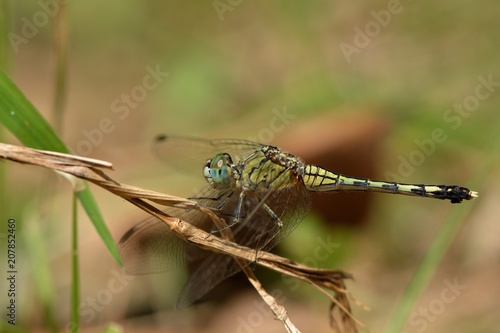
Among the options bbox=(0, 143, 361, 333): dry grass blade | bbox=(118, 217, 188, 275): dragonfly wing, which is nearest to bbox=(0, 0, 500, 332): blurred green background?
bbox=(118, 217, 188, 275): dragonfly wing

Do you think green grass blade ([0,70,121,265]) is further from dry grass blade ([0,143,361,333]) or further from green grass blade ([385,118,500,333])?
green grass blade ([385,118,500,333])

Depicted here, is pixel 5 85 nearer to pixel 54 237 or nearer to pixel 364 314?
pixel 54 237

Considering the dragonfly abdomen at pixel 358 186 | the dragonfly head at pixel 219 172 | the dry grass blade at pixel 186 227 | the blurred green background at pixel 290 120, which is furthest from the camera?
the blurred green background at pixel 290 120

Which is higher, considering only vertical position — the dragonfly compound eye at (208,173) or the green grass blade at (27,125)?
the green grass blade at (27,125)

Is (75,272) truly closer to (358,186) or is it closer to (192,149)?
(192,149)

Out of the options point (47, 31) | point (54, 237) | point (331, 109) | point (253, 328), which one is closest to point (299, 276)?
point (253, 328)

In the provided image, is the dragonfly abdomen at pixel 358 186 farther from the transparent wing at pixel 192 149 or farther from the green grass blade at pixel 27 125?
the green grass blade at pixel 27 125

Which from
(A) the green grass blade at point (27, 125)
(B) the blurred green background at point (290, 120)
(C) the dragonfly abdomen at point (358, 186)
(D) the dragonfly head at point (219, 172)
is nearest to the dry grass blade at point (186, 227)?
(A) the green grass blade at point (27, 125)
